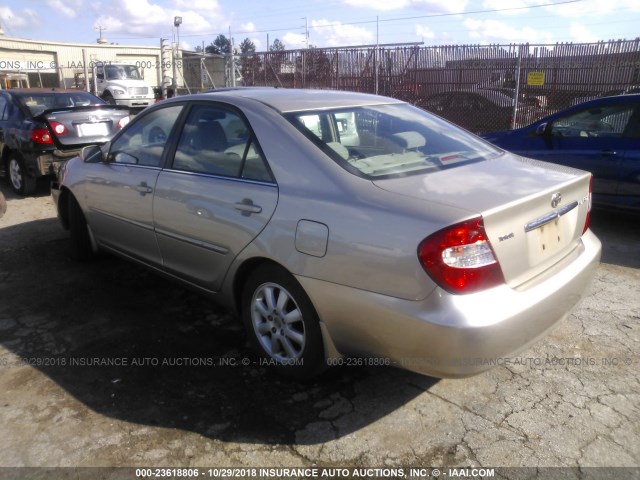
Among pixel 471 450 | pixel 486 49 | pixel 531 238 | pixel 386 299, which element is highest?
pixel 486 49

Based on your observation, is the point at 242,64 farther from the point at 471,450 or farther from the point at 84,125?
the point at 471,450

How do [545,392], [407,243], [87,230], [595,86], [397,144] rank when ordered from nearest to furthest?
[407,243] < [545,392] < [397,144] < [87,230] < [595,86]

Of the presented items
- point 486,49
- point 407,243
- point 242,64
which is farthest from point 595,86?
point 407,243

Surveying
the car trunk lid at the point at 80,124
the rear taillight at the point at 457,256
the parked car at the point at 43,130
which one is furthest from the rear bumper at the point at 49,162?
the rear taillight at the point at 457,256

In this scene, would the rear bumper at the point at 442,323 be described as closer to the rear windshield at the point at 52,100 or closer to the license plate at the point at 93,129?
the license plate at the point at 93,129

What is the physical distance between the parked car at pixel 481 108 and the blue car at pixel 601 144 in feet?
19.0

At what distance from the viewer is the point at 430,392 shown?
3.08 m

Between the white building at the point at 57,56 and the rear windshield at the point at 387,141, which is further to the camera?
the white building at the point at 57,56

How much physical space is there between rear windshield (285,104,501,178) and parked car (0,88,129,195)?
5.78m

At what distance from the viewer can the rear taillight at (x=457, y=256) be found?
2.36 metres

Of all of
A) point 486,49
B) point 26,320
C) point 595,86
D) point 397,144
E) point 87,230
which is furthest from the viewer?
point 486,49

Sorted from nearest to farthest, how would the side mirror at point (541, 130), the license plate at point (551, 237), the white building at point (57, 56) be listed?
the license plate at point (551, 237), the side mirror at point (541, 130), the white building at point (57, 56)

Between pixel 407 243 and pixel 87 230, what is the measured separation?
146 inches

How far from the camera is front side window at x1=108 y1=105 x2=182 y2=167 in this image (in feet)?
13.0
